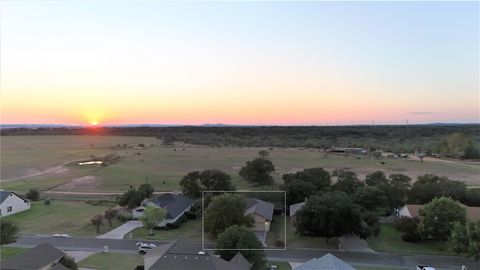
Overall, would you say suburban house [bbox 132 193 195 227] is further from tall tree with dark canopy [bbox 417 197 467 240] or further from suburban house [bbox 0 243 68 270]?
tall tree with dark canopy [bbox 417 197 467 240]

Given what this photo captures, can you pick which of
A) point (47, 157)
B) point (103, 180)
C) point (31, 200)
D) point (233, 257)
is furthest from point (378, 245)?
point (47, 157)

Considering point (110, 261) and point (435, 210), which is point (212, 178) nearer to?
point (110, 261)

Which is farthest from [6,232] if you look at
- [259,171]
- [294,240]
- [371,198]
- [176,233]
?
[259,171]

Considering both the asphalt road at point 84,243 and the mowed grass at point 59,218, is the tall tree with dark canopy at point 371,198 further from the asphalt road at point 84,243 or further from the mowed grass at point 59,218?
the mowed grass at point 59,218

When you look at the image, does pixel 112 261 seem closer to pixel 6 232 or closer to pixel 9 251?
pixel 6 232

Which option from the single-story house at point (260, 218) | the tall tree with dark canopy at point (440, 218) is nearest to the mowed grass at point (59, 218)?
the single-story house at point (260, 218)

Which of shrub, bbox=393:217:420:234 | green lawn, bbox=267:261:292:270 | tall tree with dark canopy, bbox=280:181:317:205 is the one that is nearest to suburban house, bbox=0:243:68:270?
green lawn, bbox=267:261:292:270
